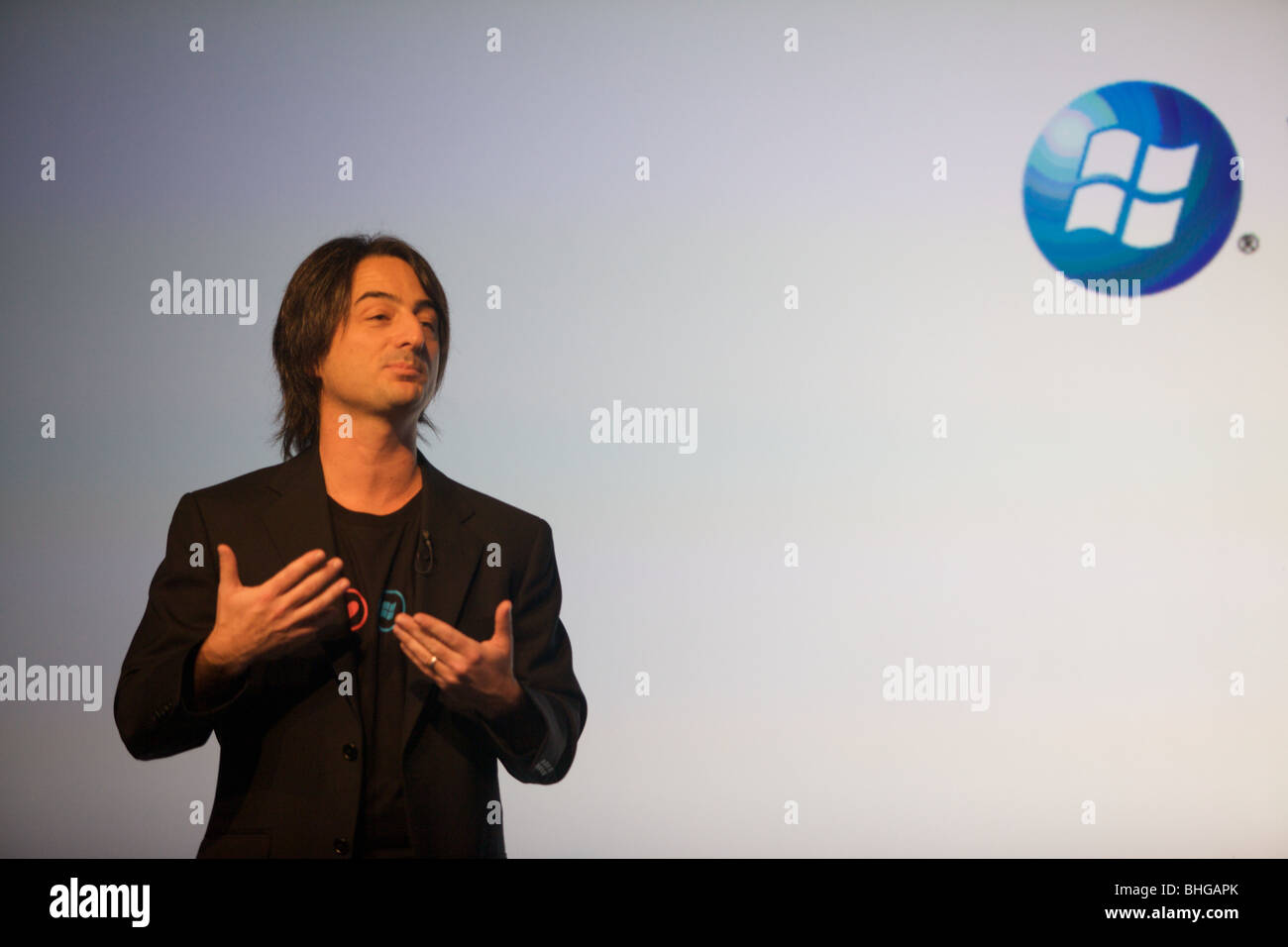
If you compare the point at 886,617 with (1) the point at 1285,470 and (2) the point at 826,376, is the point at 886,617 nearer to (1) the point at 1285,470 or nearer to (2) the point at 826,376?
(2) the point at 826,376

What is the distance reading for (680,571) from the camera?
324 cm

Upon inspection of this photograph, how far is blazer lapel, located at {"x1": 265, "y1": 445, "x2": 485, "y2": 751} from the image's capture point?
2.92 m

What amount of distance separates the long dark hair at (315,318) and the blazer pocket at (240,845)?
949 millimetres

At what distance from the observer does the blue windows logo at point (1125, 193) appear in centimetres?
335

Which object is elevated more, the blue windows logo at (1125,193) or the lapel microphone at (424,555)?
the blue windows logo at (1125,193)

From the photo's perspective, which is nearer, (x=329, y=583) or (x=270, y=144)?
(x=329, y=583)

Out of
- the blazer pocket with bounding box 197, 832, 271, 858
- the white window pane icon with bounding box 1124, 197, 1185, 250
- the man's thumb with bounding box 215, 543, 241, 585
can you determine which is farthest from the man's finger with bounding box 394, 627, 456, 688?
the white window pane icon with bounding box 1124, 197, 1185, 250

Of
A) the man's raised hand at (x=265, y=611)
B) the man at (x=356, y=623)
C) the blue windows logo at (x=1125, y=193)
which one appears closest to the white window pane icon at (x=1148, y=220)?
the blue windows logo at (x=1125, y=193)

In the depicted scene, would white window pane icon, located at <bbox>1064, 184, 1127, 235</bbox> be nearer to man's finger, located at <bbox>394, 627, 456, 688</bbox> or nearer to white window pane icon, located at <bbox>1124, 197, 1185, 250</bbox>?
white window pane icon, located at <bbox>1124, 197, 1185, 250</bbox>

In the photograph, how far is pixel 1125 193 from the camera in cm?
335

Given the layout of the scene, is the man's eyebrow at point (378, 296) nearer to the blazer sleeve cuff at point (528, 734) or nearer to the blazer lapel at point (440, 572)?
the blazer lapel at point (440, 572)

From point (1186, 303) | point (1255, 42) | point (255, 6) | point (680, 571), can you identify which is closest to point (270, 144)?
point (255, 6)

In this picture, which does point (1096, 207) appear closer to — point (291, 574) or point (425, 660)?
point (425, 660)
